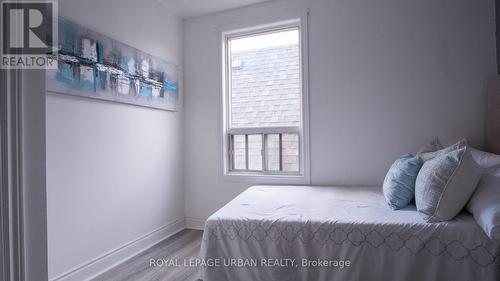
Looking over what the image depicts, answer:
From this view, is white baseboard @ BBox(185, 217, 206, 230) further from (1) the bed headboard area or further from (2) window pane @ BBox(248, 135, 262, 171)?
(1) the bed headboard area

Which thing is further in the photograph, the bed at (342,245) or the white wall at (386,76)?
the white wall at (386,76)

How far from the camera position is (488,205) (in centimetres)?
144

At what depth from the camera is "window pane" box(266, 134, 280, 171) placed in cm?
311

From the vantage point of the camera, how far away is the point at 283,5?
9.64 feet

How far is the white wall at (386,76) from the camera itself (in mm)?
2396

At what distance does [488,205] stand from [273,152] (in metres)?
1.98

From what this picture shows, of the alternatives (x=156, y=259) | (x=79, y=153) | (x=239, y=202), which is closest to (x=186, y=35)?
(x=79, y=153)

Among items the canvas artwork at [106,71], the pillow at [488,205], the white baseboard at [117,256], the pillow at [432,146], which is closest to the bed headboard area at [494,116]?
the pillow at [432,146]

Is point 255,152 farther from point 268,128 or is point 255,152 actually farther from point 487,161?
point 487,161

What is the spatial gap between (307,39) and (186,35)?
1522mm

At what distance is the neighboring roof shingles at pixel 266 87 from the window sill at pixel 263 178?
59 centimetres

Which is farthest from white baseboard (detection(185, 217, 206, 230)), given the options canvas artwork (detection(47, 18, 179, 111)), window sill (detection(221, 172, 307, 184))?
canvas artwork (detection(47, 18, 179, 111))

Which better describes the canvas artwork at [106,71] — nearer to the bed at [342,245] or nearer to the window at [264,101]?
the window at [264,101]

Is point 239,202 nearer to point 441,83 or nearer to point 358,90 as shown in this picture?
point 358,90
